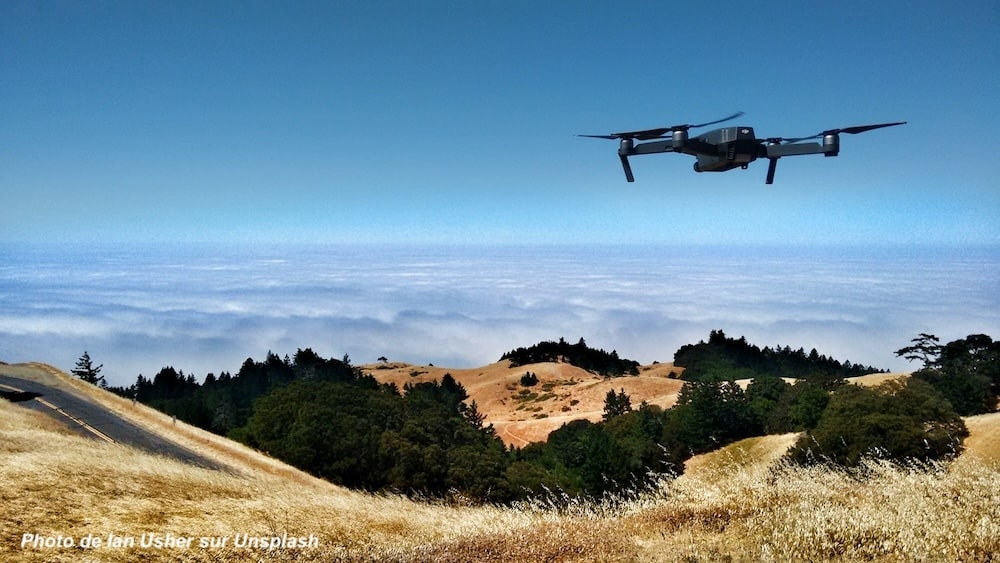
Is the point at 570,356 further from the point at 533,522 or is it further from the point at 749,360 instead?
the point at 533,522

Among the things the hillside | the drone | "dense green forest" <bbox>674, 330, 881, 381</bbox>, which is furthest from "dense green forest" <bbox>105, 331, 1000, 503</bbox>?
"dense green forest" <bbox>674, 330, 881, 381</bbox>

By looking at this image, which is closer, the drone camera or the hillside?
the drone camera

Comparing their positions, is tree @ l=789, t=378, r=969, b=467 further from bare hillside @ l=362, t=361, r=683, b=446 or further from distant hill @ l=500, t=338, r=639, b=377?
distant hill @ l=500, t=338, r=639, b=377

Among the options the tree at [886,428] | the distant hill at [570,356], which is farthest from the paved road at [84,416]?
the distant hill at [570,356]

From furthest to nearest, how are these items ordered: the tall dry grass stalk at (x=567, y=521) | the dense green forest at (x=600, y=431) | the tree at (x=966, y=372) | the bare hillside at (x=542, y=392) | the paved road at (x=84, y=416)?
the bare hillside at (x=542, y=392), the tree at (x=966, y=372), the dense green forest at (x=600, y=431), the paved road at (x=84, y=416), the tall dry grass stalk at (x=567, y=521)

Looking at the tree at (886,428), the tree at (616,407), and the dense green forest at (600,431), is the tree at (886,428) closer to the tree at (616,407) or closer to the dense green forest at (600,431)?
the dense green forest at (600,431)
